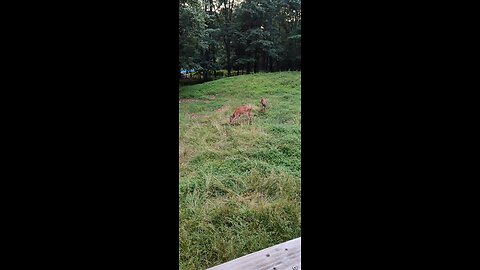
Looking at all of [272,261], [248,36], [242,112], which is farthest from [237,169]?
[248,36]

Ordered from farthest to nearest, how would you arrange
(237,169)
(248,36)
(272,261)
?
(248,36)
(237,169)
(272,261)

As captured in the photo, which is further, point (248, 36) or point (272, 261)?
point (248, 36)

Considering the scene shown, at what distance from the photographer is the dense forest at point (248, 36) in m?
6.53

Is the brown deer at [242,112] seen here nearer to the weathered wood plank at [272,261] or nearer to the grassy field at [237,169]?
the grassy field at [237,169]

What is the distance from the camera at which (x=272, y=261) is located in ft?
5.55

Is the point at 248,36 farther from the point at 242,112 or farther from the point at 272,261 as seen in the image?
the point at 272,261

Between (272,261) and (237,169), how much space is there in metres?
2.81

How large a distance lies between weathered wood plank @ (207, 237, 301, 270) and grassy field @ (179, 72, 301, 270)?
1.22 m

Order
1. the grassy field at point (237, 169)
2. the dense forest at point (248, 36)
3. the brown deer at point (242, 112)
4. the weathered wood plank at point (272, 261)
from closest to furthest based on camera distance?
the weathered wood plank at point (272, 261) → the grassy field at point (237, 169) → the brown deer at point (242, 112) → the dense forest at point (248, 36)

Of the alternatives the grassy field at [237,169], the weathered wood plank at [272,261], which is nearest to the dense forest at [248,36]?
the grassy field at [237,169]

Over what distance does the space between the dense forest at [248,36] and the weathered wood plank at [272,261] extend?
494 centimetres

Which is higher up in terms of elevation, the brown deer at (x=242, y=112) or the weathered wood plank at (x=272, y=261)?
the brown deer at (x=242, y=112)

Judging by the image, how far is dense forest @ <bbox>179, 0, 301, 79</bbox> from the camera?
653cm

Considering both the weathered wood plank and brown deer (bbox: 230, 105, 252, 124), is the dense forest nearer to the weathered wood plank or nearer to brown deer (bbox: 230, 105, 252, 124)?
brown deer (bbox: 230, 105, 252, 124)
